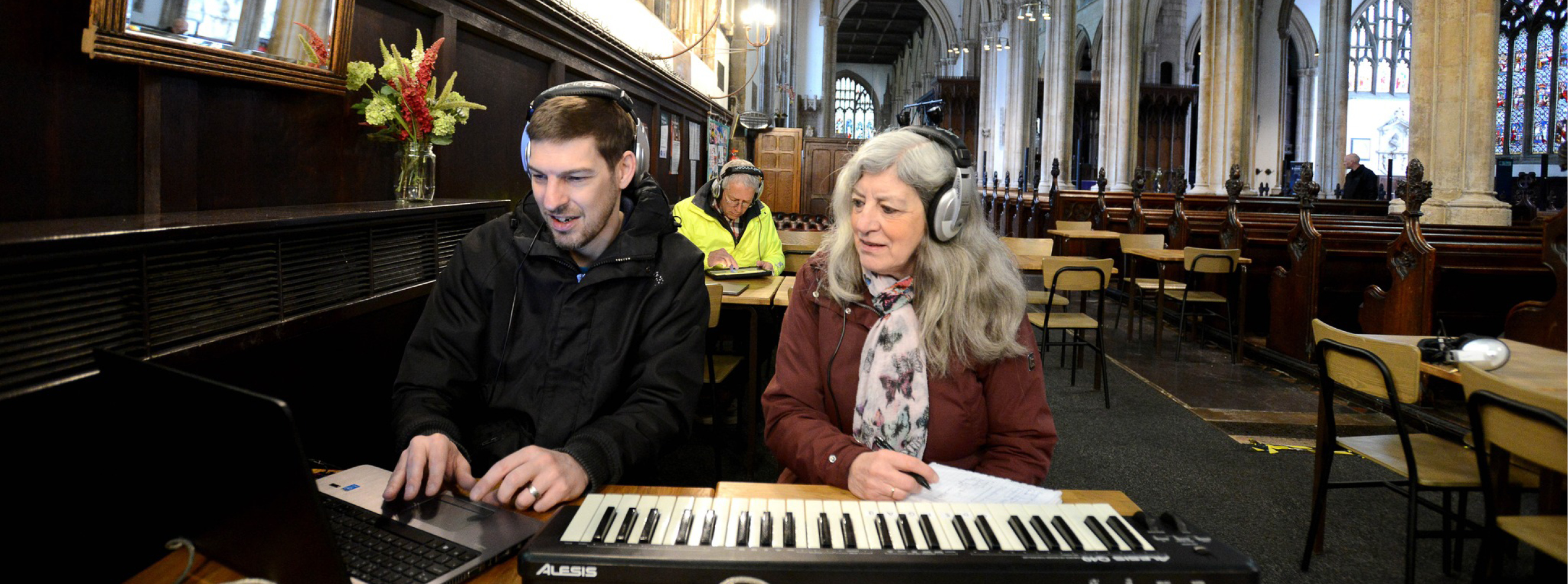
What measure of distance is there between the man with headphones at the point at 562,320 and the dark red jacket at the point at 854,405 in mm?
211

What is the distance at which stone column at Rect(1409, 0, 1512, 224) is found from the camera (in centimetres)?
785

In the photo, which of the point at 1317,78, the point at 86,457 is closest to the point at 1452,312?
the point at 86,457

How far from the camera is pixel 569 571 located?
101cm

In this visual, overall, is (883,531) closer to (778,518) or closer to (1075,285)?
(778,518)

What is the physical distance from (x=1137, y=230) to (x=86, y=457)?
905 cm

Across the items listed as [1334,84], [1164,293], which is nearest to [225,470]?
[1164,293]

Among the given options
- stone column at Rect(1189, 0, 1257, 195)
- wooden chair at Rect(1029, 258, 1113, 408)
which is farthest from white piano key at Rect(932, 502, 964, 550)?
stone column at Rect(1189, 0, 1257, 195)

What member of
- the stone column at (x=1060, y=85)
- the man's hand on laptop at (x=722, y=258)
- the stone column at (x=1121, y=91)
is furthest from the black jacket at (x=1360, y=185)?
the man's hand on laptop at (x=722, y=258)

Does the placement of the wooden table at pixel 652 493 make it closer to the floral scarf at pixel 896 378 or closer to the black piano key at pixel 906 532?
the black piano key at pixel 906 532

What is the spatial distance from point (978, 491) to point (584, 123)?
3.38 ft

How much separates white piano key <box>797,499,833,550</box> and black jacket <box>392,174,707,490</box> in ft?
1.99

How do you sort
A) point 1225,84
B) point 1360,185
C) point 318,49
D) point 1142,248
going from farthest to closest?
point 1225,84 → point 1360,185 → point 1142,248 → point 318,49

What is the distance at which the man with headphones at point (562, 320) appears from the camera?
5.84 ft

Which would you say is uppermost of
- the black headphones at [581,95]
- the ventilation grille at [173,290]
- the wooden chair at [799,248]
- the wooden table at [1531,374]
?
the black headphones at [581,95]
